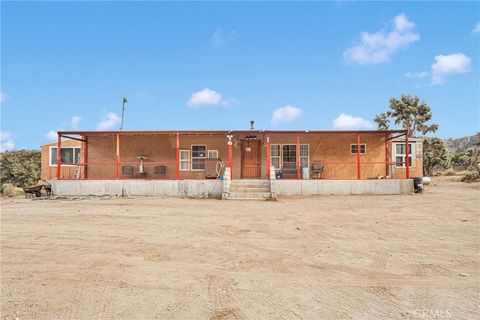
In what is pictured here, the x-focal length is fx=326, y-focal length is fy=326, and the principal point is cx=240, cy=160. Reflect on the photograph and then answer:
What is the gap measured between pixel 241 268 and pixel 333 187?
36.6 ft

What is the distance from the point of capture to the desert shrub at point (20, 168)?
28359mm

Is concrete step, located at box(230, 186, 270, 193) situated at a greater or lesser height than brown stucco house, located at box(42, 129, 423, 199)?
lesser

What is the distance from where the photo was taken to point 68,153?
20.2m

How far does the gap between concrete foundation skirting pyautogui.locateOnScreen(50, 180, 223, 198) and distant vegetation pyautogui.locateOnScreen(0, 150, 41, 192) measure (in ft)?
51.6

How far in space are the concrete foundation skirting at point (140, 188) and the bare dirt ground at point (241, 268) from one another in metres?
6.11

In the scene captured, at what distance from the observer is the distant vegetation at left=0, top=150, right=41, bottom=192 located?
93.0ft

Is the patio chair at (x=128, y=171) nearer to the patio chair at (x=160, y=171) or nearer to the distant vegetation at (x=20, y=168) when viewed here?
the patio chair at (x=160, y=171)

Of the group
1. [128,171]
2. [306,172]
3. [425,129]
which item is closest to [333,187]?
[306,172]

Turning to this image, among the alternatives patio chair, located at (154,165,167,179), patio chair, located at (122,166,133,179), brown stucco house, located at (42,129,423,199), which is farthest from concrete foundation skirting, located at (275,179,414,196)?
patio chair, located at (122,166,133,179)

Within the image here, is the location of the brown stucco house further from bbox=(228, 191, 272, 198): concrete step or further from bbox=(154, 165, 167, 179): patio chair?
bbox=(228, 191, 272, 198): concrete step

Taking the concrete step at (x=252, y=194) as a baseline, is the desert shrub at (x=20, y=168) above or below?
above

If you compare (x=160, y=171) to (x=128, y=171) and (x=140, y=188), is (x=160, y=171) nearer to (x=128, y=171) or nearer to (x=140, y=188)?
(x=128, y=171)

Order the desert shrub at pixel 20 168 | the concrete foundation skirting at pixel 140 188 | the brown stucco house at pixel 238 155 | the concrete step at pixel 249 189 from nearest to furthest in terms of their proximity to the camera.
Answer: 1. the concrete step at pixel 249 189
2. the concrete foundation skirting at pixel 140 188
3. the brown stucco house at pixel 238 155
4. the desert shrub at pixel 20 168

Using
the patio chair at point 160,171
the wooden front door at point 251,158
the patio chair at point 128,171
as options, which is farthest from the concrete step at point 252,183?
the patio chair at point 128,171
